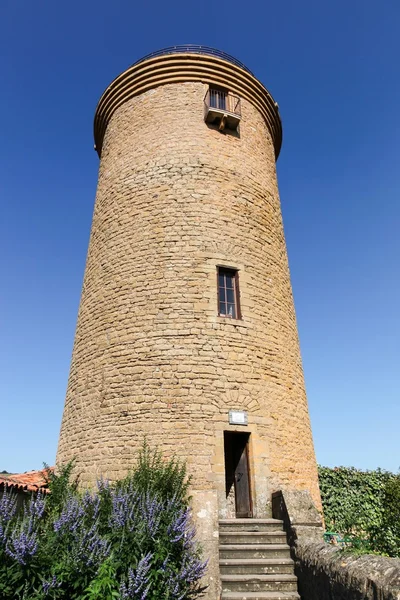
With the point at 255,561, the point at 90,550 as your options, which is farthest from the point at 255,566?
the point at 90,550

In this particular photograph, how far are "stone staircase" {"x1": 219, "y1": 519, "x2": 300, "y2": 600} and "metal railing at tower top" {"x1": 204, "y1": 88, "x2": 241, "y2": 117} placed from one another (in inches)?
390

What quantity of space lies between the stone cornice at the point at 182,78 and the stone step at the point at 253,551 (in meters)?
11.2

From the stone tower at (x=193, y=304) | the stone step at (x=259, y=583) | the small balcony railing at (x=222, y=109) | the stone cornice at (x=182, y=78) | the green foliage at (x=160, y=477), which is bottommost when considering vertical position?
the stone step at (x=259, y=583)

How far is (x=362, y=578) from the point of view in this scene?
13.8ft

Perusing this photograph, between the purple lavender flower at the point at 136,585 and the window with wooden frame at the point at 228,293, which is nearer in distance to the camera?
the purple lavender flower at the point at 136,585

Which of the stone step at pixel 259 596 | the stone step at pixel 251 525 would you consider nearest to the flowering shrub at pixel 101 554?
the stone step at pixel 259 596

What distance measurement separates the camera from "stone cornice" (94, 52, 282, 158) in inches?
459

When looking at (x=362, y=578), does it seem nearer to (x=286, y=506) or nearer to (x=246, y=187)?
(x=286, y=506)

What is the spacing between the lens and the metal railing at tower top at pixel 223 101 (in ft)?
37.7

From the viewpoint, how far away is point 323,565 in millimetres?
5238

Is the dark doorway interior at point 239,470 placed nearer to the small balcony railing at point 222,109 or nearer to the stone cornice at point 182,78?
the small balcony railing at point 222,109

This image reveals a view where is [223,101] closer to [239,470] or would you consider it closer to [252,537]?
[239,470]

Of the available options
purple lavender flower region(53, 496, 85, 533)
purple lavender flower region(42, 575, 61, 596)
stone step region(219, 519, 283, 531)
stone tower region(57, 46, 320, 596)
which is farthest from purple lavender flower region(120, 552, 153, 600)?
stone step region(219, 519, 283, 531)

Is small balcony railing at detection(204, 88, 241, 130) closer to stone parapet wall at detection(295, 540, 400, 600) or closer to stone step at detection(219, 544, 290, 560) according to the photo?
stone step at detection(219, 544, 290, 560)
